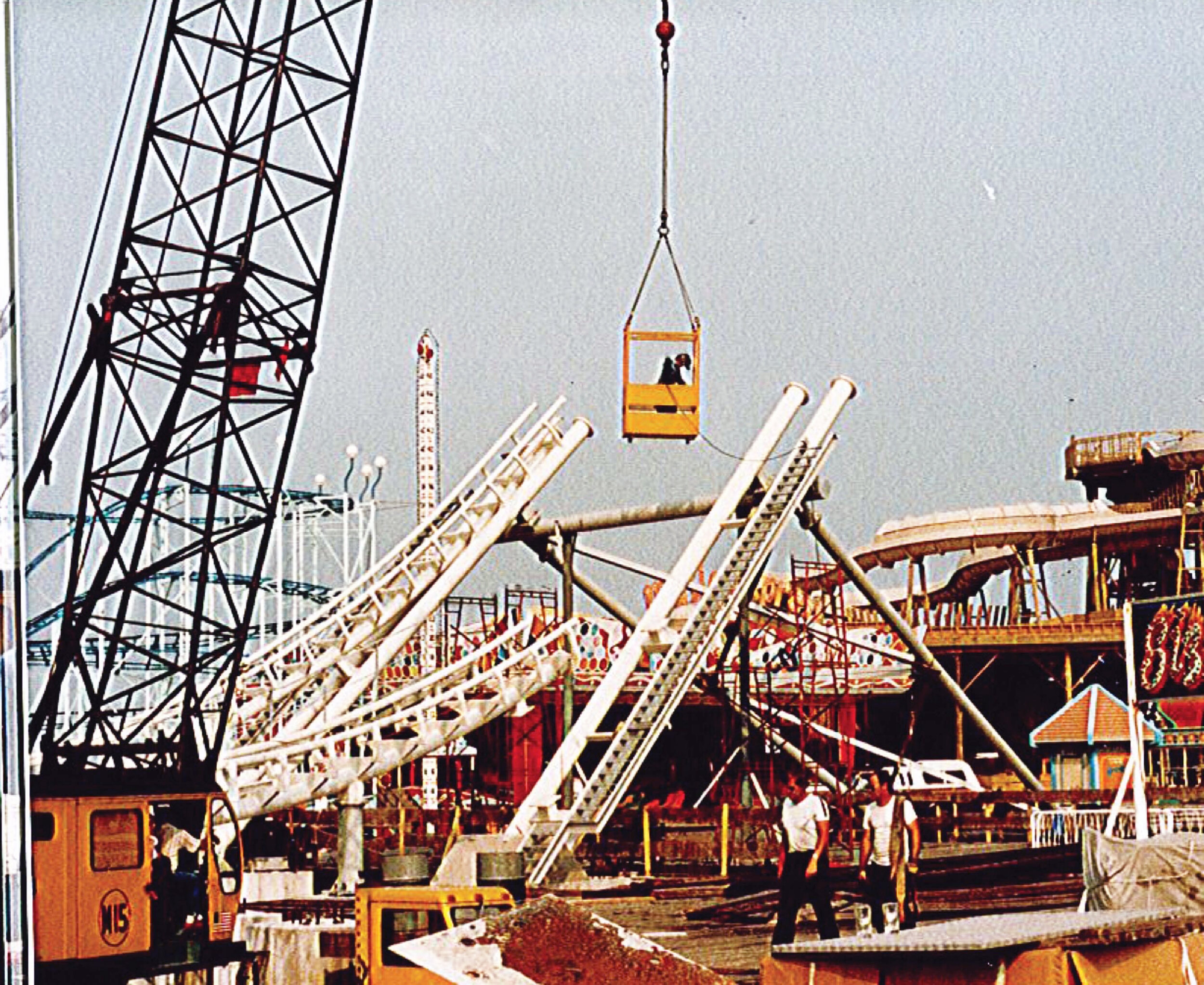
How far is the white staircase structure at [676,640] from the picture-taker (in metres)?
20.7

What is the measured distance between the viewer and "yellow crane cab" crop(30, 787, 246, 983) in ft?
45.3

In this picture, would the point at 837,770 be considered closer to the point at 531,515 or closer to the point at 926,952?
the point at 531,515

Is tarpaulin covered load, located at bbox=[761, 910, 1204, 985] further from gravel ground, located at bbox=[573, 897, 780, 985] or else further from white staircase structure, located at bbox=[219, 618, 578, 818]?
white staircase structure, located at bbox=[219, 618, 578, 818]

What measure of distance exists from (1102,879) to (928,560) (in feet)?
111

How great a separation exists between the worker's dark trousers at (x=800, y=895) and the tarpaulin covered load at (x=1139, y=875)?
185 cm

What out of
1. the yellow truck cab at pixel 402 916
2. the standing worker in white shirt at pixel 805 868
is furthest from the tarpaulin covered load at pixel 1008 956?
the standing worker in white shirt at pixel 805 868

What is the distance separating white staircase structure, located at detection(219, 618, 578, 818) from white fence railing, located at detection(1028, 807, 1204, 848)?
631 centimetres

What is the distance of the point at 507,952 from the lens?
29.6ft

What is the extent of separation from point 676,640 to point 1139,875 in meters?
9.84

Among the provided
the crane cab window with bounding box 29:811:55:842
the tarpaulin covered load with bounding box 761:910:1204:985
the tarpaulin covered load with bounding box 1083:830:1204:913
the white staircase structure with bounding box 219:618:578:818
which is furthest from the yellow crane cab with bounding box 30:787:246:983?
the tarpaulin covered load with bounding box 1083:830:1204:913

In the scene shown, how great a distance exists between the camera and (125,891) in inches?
559

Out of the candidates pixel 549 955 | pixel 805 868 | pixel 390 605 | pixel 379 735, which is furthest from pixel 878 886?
pixel 390 605

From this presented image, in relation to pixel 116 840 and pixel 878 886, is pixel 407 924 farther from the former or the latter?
pixel 878 886

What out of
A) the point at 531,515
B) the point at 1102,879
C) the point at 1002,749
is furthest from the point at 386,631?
the point at 1102,879
